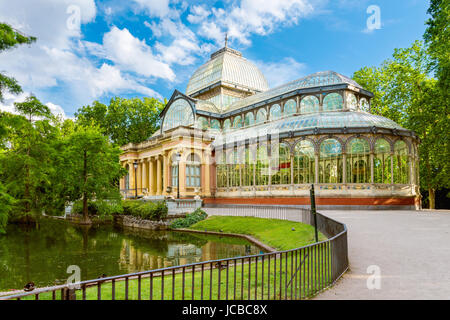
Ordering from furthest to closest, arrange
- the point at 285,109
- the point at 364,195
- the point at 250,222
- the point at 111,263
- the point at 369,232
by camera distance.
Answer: the point at 285,109 → the point at 364,195 → the point at 250,222 → the point at 369,232 → the point at 111,263

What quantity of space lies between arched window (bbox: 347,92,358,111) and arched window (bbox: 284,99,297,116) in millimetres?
5342

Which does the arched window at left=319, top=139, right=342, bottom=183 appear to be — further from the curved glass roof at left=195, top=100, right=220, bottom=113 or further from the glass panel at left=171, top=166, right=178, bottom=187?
the curved glass roof at left=195, top=100, right=220, bottom=113

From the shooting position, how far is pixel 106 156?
96.1 feet

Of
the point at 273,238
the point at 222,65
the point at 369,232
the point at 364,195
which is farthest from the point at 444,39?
the point at 222,65

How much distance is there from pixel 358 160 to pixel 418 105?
11.3m

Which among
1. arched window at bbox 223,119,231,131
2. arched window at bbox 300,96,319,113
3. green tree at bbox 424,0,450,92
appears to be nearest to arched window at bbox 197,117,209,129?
arched window at bbox 223,119,231,131

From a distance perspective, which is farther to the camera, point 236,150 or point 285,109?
point 285,109

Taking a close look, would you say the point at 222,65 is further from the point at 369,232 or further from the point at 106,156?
the point at 369,232

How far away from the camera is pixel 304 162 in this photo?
29.0 m

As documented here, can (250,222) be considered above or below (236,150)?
below
